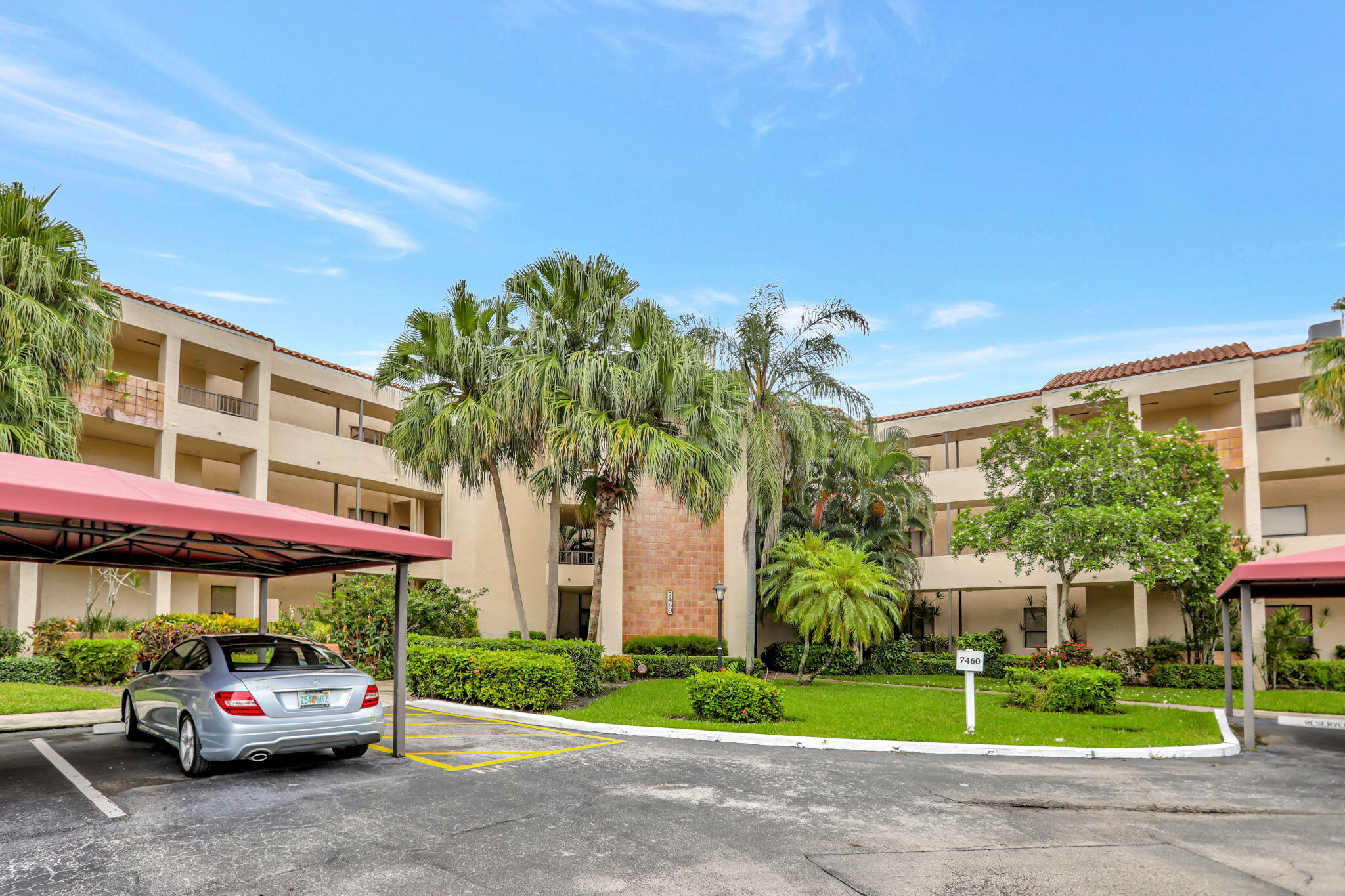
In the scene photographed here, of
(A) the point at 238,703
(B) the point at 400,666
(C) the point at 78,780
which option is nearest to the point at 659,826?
(A) the point at 238,703

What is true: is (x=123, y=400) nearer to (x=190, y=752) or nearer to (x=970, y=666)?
(x=190, y=752)

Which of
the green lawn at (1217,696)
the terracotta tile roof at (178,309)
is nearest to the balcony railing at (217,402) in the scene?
the terracotta tile roof at (178,309)

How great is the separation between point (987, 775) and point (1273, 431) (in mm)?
20915

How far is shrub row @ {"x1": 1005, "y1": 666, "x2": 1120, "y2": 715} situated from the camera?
52.6ft

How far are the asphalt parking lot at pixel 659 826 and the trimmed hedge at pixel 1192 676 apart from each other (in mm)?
13707

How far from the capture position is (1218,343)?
87.9 ft

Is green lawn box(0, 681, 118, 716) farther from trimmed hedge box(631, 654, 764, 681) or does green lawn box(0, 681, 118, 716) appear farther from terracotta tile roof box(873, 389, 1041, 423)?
terracotta tile roof box(873, 389, 1041, 423)

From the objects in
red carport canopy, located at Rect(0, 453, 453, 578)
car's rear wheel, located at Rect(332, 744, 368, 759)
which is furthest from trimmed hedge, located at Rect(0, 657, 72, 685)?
car's rear wheel, located at Rect(332, 744, 368, 759)

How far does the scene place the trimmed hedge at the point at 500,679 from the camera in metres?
14.9

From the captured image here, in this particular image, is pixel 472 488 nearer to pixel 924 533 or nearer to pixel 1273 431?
pixel 924 533

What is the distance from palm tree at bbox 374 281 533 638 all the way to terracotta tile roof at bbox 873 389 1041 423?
14293 millimetres

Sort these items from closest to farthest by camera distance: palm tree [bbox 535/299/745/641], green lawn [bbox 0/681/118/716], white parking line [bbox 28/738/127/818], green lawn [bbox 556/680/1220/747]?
white parking line [bbox 28/738/127/818], green lawn [bbox 556/680/1220/747], green lawn [bbox 0/681/118/716], palm tree [bbox 535/299/745/641]

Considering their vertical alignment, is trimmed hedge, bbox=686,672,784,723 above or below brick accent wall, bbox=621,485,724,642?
below

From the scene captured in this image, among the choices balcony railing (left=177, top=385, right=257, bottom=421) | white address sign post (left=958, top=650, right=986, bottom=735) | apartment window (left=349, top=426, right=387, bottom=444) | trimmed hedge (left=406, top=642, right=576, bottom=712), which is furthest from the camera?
apartment window (left=349, top=426, right=387, bottom=444)
